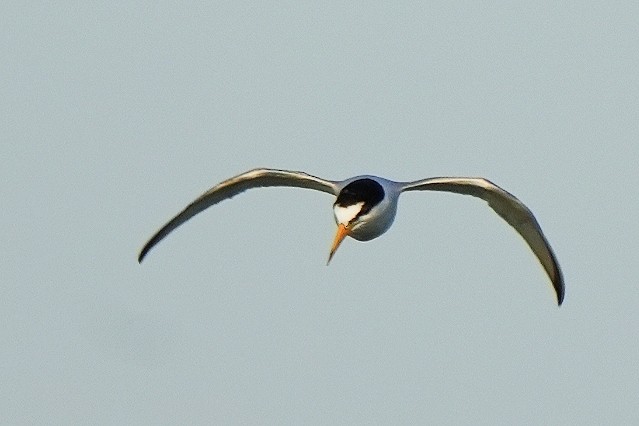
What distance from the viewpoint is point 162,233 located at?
124 feet

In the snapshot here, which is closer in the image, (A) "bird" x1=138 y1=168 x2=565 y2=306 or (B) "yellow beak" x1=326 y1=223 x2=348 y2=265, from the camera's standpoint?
(B) "yellow beak" x1=326 y1=223 x2=348 y2=265

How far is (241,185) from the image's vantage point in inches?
1446

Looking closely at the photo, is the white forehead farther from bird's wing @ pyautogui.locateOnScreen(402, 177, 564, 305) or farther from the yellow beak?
bird's wing @ pyautogui.locateOnScreen(402, 177, 564, 305)

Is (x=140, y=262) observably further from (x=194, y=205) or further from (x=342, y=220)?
(x=342, y=220)

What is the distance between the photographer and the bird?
33.5 meters

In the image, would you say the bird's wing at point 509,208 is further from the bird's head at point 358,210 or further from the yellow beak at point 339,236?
the yellow beak at point 339,236

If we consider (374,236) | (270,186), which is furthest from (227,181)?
(374,236)

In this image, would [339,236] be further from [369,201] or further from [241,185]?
[241,185]

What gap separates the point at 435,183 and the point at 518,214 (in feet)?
4.21

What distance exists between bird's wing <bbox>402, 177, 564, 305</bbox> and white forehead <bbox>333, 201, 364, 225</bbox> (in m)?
1.60

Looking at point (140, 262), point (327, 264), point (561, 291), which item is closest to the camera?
point (327, 264)

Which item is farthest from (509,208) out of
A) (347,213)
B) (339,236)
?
(339,236)

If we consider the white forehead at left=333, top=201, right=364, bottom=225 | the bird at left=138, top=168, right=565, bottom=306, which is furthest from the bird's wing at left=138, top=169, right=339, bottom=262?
the white forehead at left=333, top=201, right=364, bottom=225

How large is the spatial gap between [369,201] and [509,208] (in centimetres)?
250
